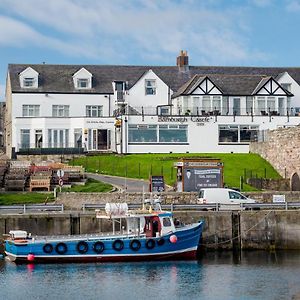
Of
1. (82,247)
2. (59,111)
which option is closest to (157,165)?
(59,111)

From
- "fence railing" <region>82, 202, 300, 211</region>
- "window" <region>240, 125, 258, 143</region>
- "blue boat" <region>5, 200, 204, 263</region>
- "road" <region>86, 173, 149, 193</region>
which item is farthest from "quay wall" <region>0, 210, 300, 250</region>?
"window" <region>240, 125, 258, 143</region>

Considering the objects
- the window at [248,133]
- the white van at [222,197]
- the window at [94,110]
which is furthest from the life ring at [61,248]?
the window at [94,110]

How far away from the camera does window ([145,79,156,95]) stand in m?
92.4

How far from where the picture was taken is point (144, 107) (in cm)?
9125

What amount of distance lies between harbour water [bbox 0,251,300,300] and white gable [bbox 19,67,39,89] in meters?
46.2

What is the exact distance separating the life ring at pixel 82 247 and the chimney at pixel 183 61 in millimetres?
52226

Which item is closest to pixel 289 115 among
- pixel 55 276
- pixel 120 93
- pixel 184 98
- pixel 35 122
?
pixel 184 98

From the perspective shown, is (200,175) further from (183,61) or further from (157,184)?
(183,61)

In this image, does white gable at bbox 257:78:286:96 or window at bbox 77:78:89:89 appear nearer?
white gable at bbox 257:78:286:96

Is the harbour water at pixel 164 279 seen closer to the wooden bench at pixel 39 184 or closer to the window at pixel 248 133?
the wooden bench at pixel 39 184

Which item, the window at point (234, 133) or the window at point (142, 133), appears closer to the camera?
the window at point (142, 133)

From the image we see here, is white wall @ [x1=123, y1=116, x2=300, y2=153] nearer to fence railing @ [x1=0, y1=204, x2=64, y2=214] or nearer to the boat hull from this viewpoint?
fence railing @ [x1=0, y1=204, x2=64, y2=214]

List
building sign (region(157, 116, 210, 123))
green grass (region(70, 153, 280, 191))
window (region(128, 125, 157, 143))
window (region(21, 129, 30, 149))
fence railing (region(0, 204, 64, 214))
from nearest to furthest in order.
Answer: fence railing (region(0, 204, 64, 214))
green grass (region(70, 153, 280, 191))
window (region(128, 125, 157, 143))
building sign (region(157, 116, 210, 123))
window (region(21, 129, 30, 149))

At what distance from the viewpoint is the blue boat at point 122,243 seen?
4731cm
